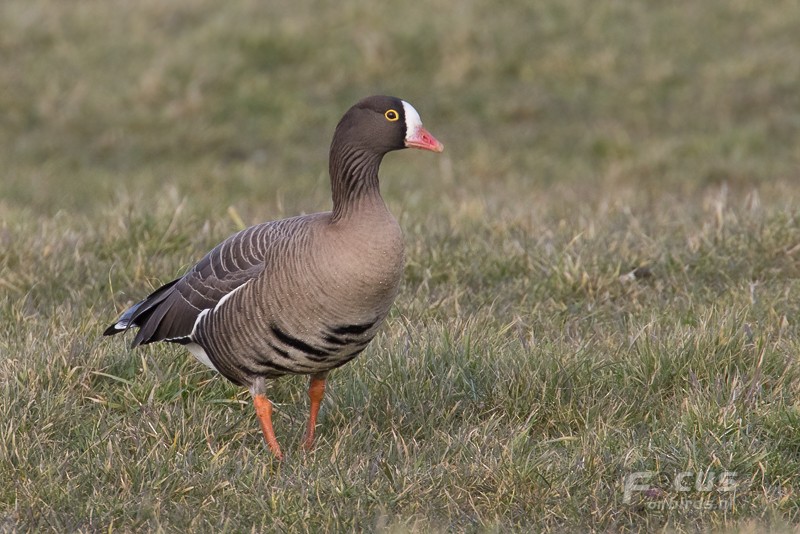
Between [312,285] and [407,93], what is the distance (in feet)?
28.1

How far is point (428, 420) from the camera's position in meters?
4.80

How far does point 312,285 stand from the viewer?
4.41 meters

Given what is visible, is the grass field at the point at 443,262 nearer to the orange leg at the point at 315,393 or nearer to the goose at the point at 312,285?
the orange leg at the point at 315,393

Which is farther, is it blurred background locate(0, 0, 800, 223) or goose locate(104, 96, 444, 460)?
blurred background locate(0, 0, 800, 223)

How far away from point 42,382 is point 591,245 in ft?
10.8

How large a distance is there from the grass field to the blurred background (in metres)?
0.04

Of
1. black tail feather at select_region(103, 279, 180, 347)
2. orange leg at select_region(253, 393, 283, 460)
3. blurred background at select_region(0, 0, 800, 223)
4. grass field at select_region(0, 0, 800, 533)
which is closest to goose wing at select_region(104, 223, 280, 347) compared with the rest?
black tail feather at select_region(103, 279, 180, 347)

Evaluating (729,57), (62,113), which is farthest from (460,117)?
(62,113)

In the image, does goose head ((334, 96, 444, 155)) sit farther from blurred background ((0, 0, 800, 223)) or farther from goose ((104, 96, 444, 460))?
blurred background ((0, 0, 800, 223))

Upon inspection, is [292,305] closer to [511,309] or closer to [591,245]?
[511,309]

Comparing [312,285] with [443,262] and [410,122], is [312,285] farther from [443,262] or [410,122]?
[443,262]

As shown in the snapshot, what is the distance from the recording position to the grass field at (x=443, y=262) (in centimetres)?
418

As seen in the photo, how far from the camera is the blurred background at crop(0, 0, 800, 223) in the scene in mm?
10930

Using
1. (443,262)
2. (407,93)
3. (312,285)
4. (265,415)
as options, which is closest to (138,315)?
(265,415)
